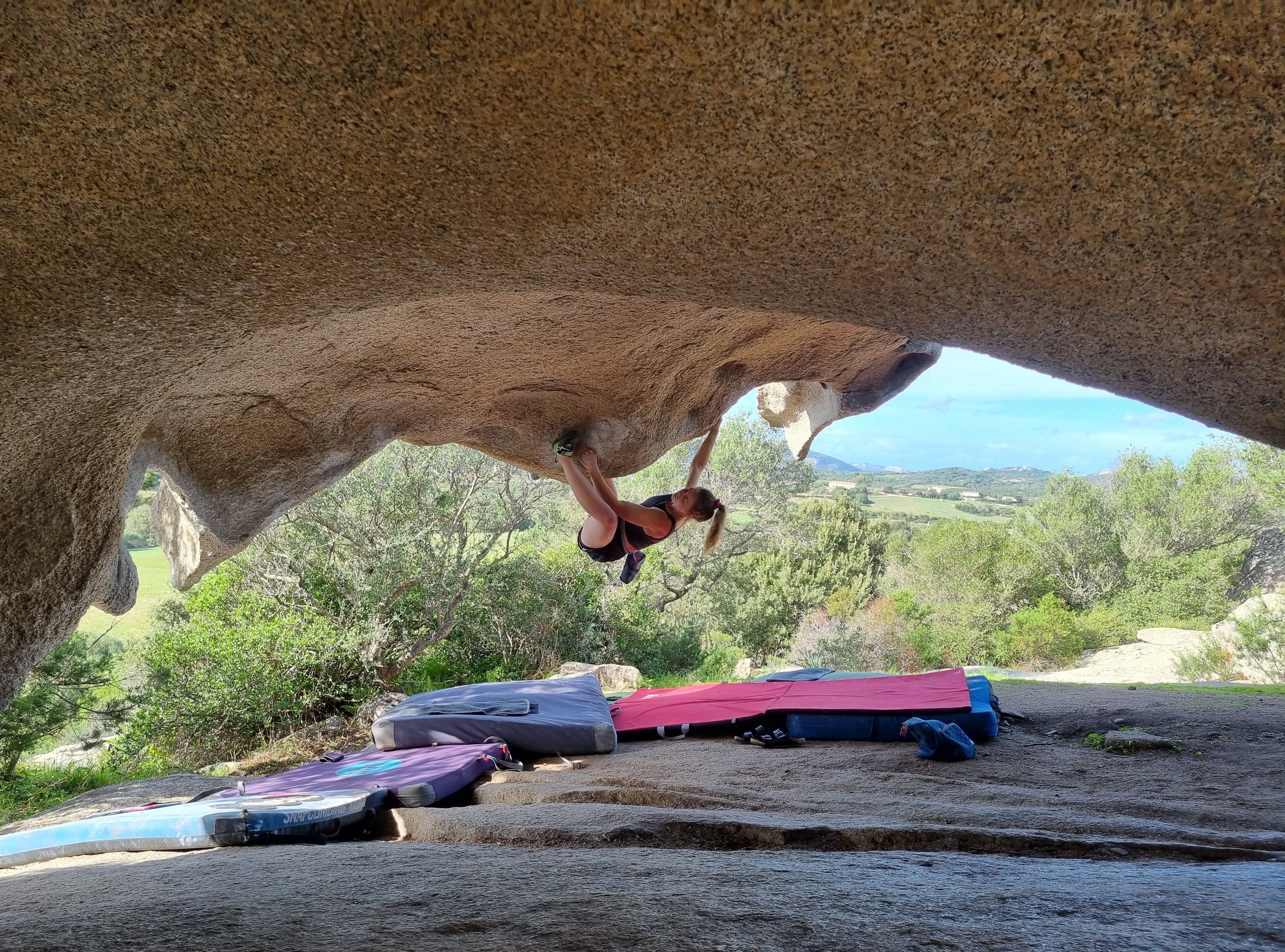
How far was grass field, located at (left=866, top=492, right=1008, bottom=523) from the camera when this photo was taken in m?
58.6

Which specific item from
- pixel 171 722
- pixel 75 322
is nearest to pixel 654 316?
pixel 75 322

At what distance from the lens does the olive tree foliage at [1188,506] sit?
2414 centimetres

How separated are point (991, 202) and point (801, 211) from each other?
0.40 meters

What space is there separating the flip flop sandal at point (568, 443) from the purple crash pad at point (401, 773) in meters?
2.30

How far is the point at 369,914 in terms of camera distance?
2.22 metres

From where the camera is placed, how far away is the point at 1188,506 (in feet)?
82.5

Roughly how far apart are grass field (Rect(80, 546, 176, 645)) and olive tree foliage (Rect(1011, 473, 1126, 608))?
80.1ft

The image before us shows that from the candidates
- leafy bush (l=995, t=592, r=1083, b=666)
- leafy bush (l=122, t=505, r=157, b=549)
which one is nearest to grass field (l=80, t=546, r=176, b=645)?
leafy bush (l=122, t=505, r=157, b=549)

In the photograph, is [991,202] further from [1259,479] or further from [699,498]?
[1259,479]

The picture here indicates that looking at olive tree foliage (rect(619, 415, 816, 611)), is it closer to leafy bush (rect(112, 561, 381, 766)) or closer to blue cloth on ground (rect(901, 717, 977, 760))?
leafy bush (rect(112, 561, 381, 766))

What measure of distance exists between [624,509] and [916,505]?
64.8m

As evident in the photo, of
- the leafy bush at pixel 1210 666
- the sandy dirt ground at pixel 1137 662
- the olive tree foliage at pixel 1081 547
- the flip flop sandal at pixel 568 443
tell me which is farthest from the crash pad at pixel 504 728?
the olive tree foliage at pixel 1081 547

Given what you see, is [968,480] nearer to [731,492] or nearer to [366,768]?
[731,492]

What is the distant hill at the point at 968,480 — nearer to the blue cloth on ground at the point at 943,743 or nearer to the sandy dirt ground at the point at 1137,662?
the sandy dirt ground at the point at 1137,662
